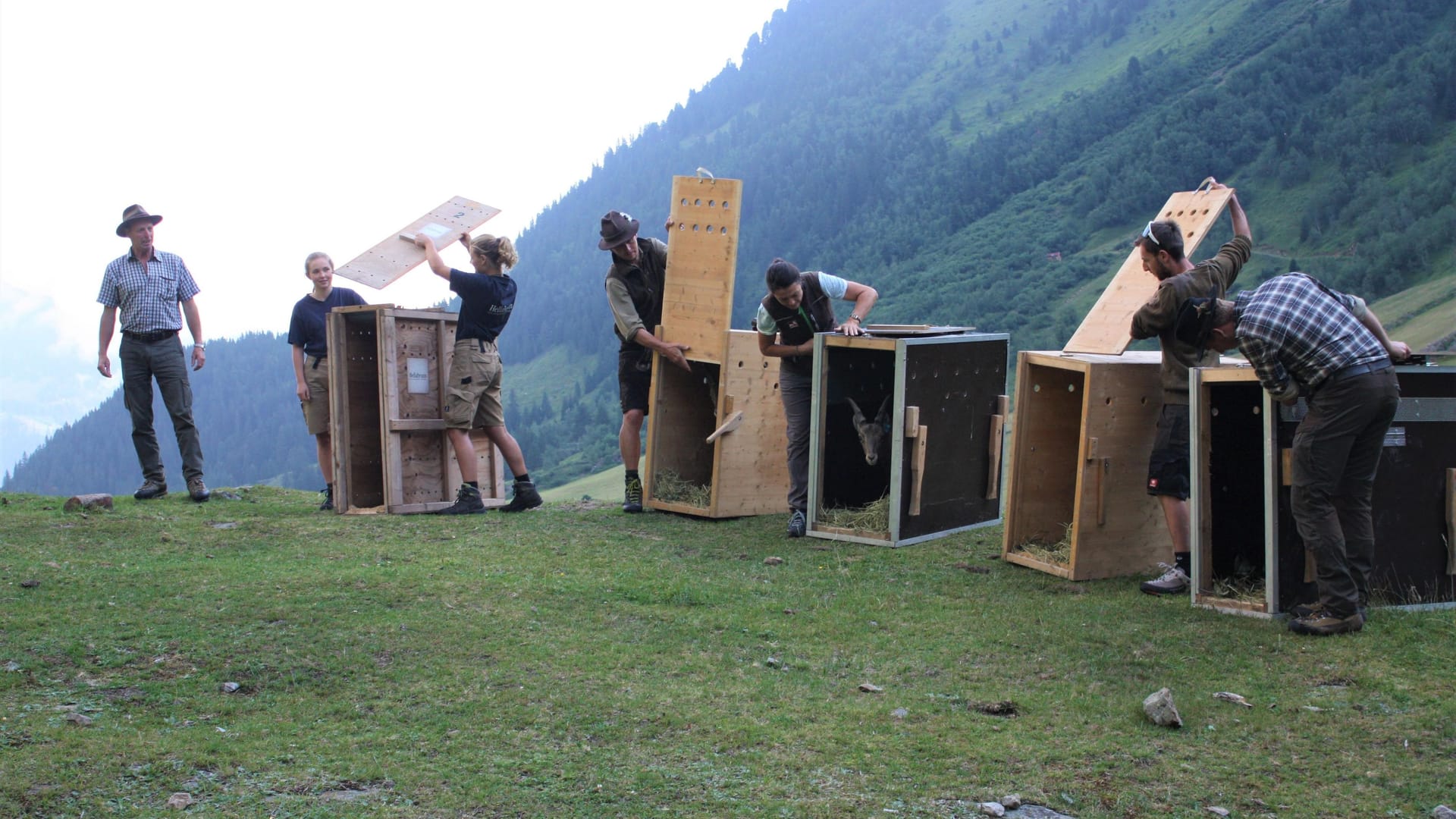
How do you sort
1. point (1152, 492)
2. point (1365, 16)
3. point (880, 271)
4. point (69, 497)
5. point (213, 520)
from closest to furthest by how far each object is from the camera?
point (1152, 492) < point (213, 520) < point (69, 497) < point (1365, 16) < point (880, 271)

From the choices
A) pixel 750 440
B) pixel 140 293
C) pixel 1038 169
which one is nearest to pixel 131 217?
pixel 140 293

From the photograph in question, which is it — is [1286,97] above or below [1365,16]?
below

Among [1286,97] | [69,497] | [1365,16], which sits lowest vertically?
[69,497]

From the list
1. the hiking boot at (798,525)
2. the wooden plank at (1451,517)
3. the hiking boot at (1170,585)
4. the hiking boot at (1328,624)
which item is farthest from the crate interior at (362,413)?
the wooden plank at (1451,517)

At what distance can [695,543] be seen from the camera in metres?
8.54

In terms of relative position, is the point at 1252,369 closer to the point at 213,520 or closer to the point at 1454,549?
the point at 1454,549

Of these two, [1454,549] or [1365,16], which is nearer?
[1454,549]

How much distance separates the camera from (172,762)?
4.12m

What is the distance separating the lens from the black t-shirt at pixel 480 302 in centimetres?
941

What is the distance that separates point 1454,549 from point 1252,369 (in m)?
1.45

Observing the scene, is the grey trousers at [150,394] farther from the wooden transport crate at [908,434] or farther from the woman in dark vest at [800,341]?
the wooden transport crate at [908,434]

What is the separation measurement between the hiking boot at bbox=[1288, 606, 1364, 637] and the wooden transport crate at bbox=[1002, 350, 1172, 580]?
156cm

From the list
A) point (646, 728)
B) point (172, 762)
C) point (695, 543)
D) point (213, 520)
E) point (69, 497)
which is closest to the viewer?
point (172, 762)

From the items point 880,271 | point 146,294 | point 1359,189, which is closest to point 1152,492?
point 146,294
